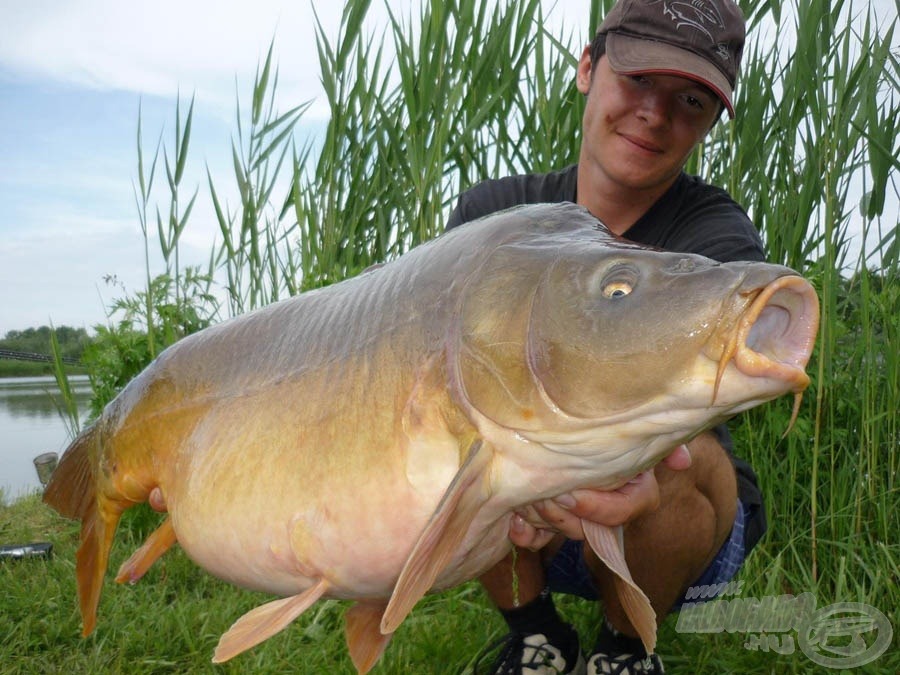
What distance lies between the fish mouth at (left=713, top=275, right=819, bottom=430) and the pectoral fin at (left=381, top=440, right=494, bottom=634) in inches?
12.6

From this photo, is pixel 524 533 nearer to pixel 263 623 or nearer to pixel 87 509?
pixel 263 623

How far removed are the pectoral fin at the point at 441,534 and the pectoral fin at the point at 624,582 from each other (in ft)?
0.80

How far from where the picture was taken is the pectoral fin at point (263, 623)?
4.02 ft

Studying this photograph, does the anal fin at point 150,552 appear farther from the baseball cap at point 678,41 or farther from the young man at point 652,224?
the baseball cap at point 678,41

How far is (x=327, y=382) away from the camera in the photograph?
1.30 metres

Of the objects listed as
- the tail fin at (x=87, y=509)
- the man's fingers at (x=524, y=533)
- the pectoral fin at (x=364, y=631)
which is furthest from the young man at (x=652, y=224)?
the tail fin at (x=87, y=509)

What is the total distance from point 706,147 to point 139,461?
196 cm

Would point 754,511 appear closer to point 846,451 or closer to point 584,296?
point 846,451

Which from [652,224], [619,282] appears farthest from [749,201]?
[619,282]

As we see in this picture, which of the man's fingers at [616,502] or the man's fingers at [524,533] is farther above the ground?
the man's fingers at [616,502]

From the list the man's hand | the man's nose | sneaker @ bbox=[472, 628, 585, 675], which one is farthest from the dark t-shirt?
the man's hand

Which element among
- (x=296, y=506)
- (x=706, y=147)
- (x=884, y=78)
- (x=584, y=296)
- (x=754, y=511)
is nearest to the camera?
(x=584, y=296)

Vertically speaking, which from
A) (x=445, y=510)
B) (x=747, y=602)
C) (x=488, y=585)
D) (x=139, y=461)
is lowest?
(x=747, y=602)

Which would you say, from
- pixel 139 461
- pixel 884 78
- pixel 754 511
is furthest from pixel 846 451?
pixel 139 461
